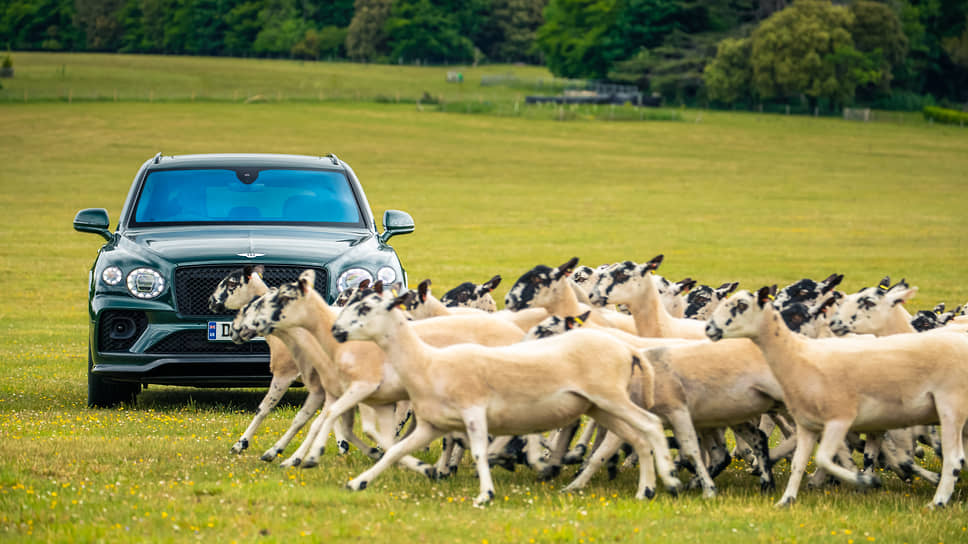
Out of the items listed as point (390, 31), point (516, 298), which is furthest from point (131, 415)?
point (390, 31)

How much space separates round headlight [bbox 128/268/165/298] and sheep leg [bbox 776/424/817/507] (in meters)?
6.12

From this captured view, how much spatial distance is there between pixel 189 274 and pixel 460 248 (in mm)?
22694

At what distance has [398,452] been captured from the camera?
8516mm

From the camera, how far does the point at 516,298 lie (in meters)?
10.6

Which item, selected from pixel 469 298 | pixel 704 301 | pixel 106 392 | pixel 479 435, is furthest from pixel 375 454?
pixel 704 301

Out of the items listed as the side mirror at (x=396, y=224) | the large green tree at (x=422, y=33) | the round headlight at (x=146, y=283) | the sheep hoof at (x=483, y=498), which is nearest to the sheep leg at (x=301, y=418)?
the sheep hoof at (x=483, y=498)

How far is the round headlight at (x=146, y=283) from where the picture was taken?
39.3ft

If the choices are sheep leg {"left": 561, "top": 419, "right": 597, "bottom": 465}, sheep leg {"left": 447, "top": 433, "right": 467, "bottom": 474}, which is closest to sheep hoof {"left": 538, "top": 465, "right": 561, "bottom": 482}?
sheep leg {"left": 561, "top": 419, "right": 597, "bottom": 465}

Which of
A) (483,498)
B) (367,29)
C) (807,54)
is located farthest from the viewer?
(367,29)

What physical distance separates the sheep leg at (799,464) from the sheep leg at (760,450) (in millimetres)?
309

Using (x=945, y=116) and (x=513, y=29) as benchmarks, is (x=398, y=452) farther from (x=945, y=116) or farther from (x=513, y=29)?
(x=513, y=29)

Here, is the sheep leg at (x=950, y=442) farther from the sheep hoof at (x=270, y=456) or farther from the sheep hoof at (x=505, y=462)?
the sheep hoof at (x=270, y=456)

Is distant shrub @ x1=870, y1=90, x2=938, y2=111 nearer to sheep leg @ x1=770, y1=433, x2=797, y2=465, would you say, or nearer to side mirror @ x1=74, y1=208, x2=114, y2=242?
side mirror @ x1=74, y1=208, x2=114, y2=242

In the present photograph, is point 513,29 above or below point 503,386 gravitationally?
above
